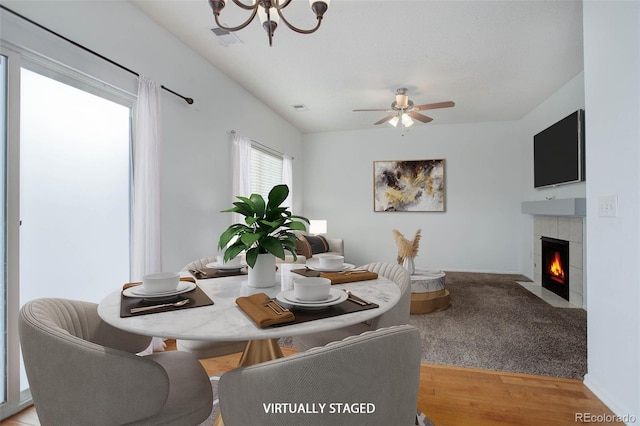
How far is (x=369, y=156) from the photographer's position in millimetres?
6188

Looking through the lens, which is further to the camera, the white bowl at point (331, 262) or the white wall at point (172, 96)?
the white wall at point (172, 96)

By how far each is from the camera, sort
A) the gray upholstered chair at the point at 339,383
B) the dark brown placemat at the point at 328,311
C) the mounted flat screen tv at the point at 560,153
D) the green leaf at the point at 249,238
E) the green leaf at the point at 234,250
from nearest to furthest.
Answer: the gray upholstered chair at the point at 339,383 < the dark brown placemat at the point at 328,311 < the green leaf at the point at 249,238 < the green leaf at the point at 234,250 < the mounted flat screen tv at the point at 560,153

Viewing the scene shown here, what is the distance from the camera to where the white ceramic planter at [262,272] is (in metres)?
1.35

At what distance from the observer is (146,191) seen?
95.9 inches

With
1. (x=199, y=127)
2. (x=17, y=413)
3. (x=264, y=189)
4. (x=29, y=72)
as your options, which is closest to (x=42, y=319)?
(x=17, y=413)

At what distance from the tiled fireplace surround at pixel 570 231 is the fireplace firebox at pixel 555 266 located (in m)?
0.07

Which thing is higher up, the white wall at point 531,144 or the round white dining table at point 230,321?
the white wall at point 531,144

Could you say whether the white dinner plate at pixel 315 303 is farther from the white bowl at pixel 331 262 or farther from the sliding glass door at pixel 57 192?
the sliding glass door at pixel 57 192

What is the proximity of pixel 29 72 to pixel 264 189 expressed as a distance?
10.4 feet

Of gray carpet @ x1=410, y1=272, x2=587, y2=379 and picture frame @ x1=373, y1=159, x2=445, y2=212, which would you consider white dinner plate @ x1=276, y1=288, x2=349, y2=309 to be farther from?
picture frame @ x1=373, y1=159, x2=445, y2=212

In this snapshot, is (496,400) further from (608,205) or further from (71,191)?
(71,191)

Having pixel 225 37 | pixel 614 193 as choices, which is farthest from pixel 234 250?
pixel 225 37

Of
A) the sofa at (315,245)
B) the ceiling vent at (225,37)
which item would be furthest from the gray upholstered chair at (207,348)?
the sofa at (315,245)

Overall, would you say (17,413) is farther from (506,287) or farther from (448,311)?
(506,287)
